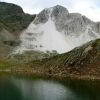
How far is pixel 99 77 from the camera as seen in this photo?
7810 inches

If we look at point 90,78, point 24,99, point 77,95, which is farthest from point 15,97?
point 90,78

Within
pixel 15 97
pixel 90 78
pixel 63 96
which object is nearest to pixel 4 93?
pixel 15 97

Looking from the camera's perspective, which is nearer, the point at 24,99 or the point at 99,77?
the point at 24,99

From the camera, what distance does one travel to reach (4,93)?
12162 centimetres

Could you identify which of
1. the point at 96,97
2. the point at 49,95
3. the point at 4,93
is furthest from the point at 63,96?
the point at 4,93

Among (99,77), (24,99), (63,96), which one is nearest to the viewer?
(24,99)

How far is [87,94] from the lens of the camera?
122 meters

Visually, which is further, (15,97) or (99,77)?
(99,77)

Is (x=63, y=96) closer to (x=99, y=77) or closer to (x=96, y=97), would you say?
(x=96, y=97)

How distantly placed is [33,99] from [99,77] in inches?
3933

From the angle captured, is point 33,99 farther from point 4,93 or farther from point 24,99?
point 4,93

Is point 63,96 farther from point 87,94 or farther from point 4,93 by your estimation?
point 4,93

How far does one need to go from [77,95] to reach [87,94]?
5614 millimetres

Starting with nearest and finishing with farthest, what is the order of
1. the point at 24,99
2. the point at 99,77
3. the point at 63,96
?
the point at 24,99, the point at 63,96, the point at 99,77
